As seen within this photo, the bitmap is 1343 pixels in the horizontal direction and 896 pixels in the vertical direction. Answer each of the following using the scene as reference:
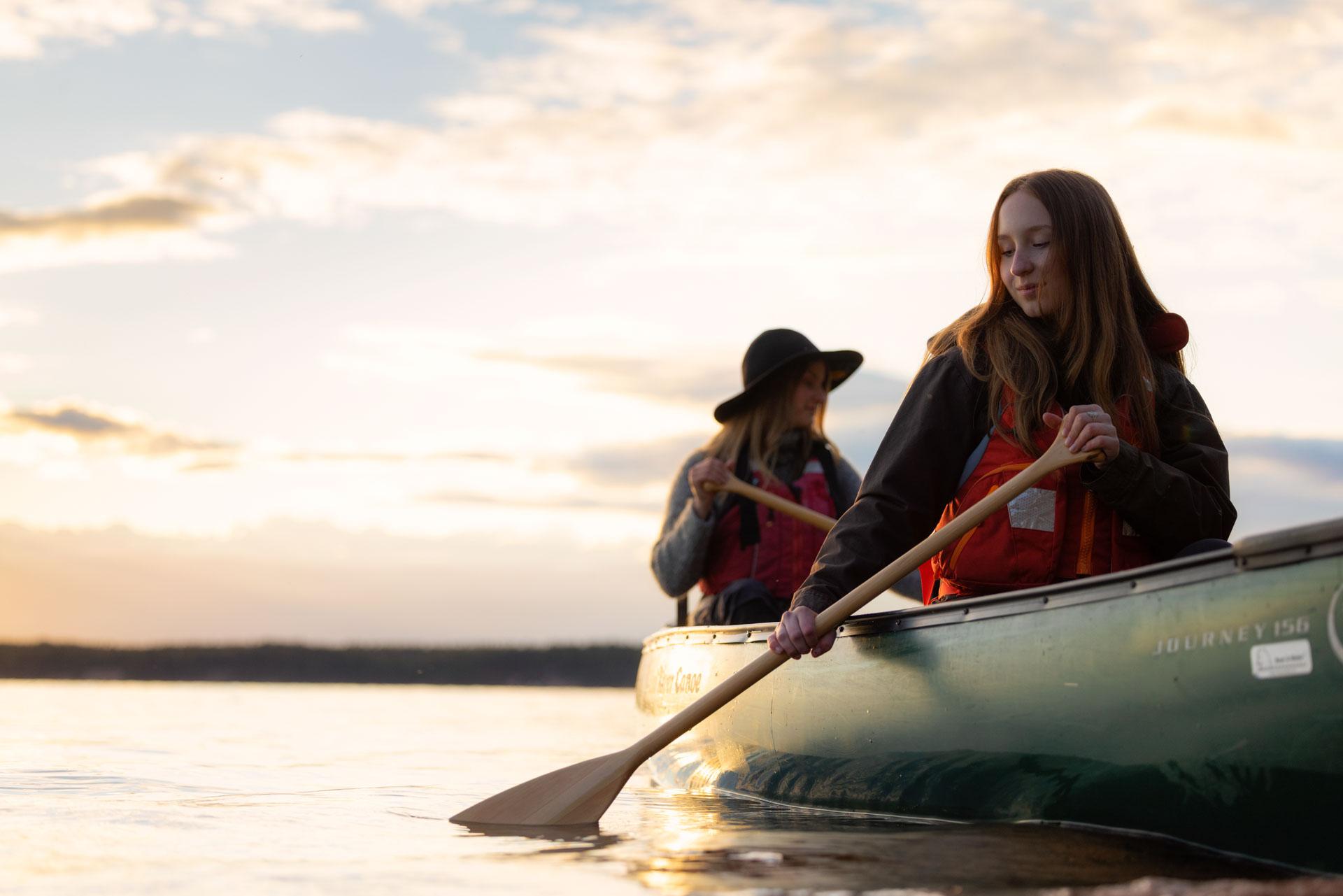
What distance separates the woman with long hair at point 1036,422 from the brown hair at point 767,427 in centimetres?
303

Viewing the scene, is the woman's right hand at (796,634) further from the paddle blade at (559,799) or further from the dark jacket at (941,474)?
the paddle blade at (559,799)

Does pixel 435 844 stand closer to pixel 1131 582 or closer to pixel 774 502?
pixel 1131 582

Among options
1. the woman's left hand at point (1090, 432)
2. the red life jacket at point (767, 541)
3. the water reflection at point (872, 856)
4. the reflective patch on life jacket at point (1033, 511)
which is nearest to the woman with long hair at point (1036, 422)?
the reflective patch on life jacket at point (1033, 511)

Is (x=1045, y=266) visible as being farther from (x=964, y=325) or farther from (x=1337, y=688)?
(x=1337, y=688)

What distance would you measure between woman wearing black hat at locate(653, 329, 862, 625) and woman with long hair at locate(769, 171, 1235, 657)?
2.66 metres

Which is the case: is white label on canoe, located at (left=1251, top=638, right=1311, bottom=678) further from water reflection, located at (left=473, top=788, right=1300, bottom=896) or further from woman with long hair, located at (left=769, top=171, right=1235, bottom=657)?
woman with long hair, located at (left=769, top=171, right=1235, bottom=657)

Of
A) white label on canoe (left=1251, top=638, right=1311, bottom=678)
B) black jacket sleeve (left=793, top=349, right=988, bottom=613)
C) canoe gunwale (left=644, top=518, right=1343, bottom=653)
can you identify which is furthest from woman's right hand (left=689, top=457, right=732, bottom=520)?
white label on canoe (left=1251, top=638, right=1311, bottom=678)

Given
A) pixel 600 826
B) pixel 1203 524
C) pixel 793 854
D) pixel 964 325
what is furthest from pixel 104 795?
pixel 1203 524

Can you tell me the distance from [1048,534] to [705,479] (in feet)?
10.1

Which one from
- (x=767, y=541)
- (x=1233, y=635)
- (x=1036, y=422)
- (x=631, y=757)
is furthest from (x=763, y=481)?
(x=1233, y=635)

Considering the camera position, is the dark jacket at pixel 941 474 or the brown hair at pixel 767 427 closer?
the dark jacket at pixel 941 474

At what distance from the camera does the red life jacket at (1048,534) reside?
369 centimetres

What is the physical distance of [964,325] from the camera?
402cm

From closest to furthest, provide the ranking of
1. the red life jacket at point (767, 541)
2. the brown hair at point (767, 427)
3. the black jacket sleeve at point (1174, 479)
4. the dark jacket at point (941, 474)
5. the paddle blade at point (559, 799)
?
the black jacket sleeve at point (1174, 479)
the dark jacket at point (941, 474)
the paddle blade at point (559, 799)
the red life jacket at point (767, 541)
the brown hair at point (767, 427)
